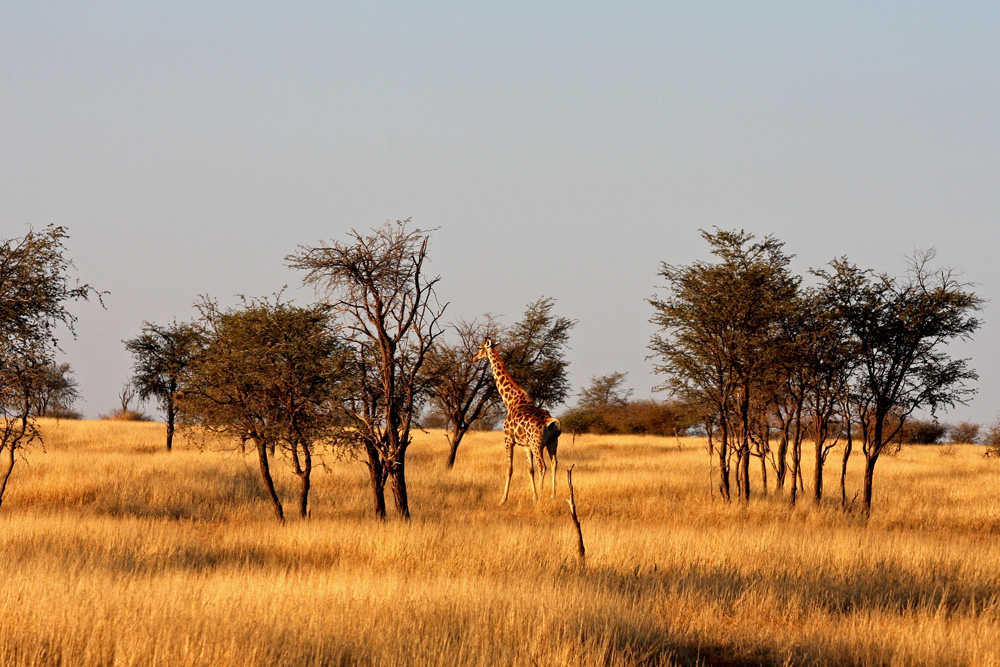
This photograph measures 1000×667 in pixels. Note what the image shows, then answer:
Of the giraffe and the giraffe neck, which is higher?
the giraffe neck

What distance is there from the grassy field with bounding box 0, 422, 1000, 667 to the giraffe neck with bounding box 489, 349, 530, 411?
2.53 m

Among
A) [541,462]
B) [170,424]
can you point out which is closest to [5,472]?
[170,424]

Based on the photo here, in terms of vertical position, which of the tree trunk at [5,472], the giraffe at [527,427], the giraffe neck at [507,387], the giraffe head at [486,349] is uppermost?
the giraffe head at [486,349]

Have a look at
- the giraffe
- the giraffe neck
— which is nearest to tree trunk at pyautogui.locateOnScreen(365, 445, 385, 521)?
the giraffe

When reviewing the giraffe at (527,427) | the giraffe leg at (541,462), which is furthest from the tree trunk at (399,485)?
the giraffe leg at (541,462)

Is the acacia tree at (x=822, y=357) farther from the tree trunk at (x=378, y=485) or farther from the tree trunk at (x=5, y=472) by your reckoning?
the tree trunk at (x=5, y=472)

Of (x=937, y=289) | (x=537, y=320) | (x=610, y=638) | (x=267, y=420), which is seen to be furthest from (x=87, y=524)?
(x=537, y=320)

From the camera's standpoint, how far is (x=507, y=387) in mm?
24641

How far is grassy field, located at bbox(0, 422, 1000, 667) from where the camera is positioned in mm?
7332

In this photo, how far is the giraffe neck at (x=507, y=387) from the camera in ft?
78.8

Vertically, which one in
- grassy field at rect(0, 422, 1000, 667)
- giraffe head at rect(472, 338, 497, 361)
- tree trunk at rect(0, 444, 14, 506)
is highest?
giraffe head at rect(472, 338, 497, 361)

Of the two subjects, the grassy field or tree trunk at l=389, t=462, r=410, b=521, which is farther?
tree trunk at l=389, t=462, r=410, b=521

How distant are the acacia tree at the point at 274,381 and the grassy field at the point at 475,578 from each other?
6.06ft

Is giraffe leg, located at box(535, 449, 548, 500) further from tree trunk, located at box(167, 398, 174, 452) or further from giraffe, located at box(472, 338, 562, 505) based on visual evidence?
tree trunk, located at box(167, 398, 174, 452)
